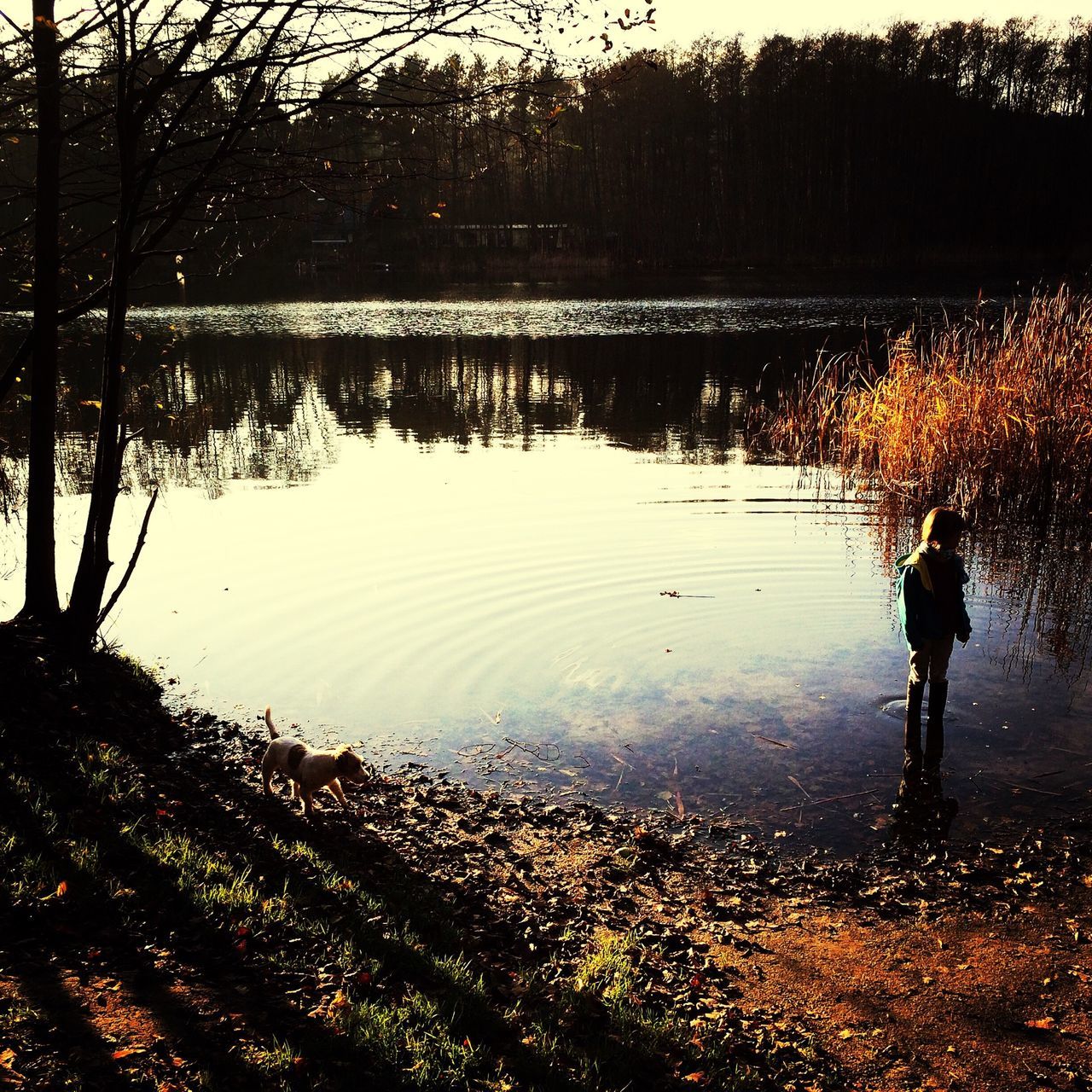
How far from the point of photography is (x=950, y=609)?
21.4 feet

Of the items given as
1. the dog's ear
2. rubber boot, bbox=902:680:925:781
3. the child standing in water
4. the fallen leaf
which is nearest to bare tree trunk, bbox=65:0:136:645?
the dog's ear

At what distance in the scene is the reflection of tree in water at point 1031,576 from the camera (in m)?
8.77

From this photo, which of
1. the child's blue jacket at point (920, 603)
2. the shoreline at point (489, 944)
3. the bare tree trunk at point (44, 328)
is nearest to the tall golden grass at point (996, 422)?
the child's blue jacket at point (920, 603)

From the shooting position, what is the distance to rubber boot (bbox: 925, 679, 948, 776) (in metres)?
6.82

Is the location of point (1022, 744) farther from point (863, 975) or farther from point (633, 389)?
point (633, 389)

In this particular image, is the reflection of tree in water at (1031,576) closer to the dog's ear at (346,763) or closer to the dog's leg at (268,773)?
the dog's ear at (346,763)

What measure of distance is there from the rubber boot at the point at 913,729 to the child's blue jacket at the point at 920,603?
0.41 m

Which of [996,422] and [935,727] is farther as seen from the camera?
[996,422]

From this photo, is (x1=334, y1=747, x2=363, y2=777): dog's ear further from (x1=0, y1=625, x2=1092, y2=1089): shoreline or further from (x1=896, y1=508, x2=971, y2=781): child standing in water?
(x1=896, y1=508, x2=971, y2=781): child standing in water

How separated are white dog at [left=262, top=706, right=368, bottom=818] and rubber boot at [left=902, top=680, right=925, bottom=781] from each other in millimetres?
3678

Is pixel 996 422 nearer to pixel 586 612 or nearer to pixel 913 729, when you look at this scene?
pixel 586 612

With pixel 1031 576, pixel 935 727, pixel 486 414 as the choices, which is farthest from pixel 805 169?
pixel 935 727

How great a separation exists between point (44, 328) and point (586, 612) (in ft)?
17.9

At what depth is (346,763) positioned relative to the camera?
223 inches
